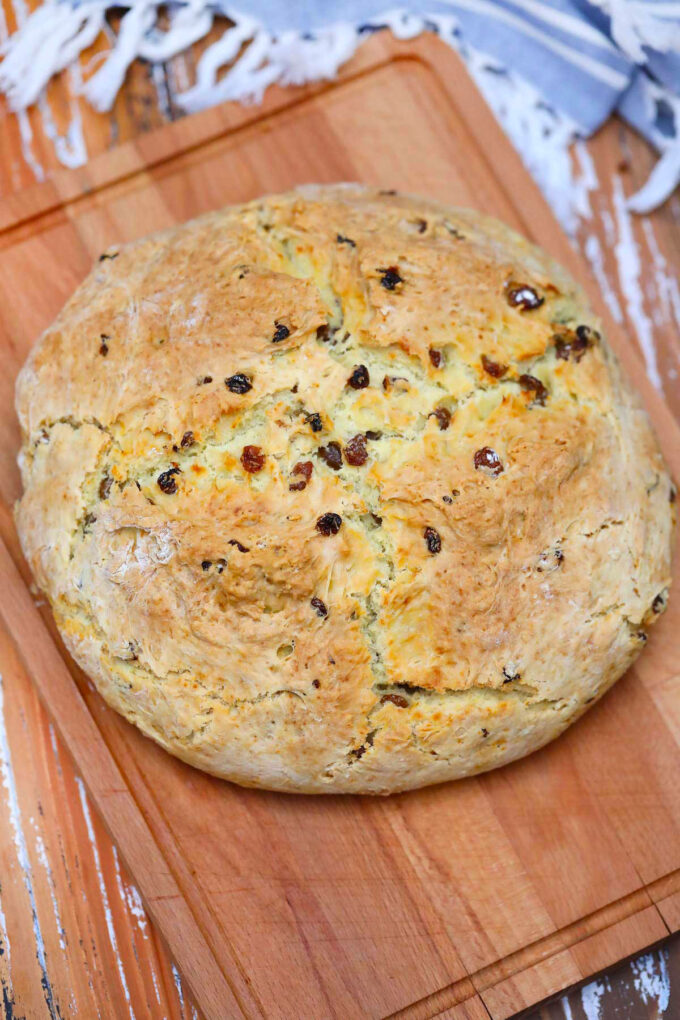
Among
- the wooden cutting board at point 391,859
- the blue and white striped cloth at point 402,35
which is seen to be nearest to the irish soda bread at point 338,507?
the wooden cutting board at point 391,859

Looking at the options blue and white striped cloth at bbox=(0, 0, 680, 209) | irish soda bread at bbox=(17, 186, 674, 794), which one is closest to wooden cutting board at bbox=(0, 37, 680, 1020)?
irish soda bread at bbox=(17, 186, 674, 794)

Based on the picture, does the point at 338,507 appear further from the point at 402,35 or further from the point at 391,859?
the point at 402,35

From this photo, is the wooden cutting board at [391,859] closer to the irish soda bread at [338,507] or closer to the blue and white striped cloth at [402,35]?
the irish soda bread at [338,507]

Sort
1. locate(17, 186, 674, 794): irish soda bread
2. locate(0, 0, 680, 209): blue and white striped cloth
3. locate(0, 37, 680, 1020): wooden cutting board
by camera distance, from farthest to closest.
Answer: locate(0, 0, 680, 209): blue and white striped cloth → locate(0, 37, 680, 1020): wooden cutting board → locate(17, 186, 674, 794): irish soda bread

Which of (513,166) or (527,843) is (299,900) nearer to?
(527,843)

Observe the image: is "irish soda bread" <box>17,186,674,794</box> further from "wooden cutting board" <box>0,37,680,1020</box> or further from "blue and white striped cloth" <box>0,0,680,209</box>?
"blue and white striped cloth" <box>0,0,680,209</box>
